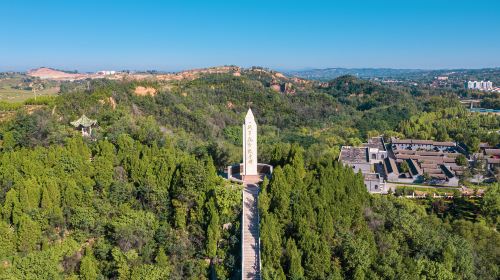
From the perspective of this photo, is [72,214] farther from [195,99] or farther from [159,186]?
[195,99]

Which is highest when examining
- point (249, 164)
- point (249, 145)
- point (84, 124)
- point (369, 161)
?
point (84, 124)

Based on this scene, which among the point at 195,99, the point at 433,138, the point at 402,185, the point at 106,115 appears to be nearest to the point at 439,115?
the point at 433,138

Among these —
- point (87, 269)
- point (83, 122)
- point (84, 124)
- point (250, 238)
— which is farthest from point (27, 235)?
point (83, 122)

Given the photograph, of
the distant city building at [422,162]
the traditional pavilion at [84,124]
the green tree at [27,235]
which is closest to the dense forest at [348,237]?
the green tree at [27,235]

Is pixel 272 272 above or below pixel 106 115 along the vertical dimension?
below

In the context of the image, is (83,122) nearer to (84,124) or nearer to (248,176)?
(84,124)

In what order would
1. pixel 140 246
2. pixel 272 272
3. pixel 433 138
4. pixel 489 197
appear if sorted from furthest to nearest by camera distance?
pixel 433 138 < pixel 489 197 < pixel 140 246 < pixel 272 272

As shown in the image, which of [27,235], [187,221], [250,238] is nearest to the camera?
[27,235]
